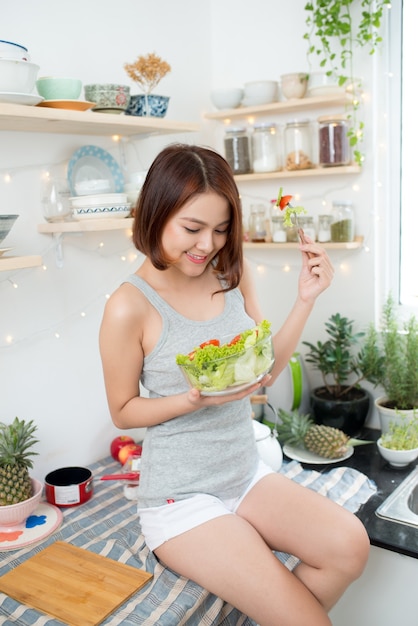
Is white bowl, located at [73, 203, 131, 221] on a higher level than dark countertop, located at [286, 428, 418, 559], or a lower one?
higher

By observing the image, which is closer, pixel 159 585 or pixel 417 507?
pixel 159 585

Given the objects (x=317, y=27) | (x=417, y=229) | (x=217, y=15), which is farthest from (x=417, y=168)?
(x=217, y=15)

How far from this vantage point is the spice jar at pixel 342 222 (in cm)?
219

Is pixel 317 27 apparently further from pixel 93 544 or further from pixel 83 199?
pixel 93 544

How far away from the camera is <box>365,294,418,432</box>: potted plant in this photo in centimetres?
214

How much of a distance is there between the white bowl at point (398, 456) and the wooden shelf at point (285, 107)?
1076 millimetres

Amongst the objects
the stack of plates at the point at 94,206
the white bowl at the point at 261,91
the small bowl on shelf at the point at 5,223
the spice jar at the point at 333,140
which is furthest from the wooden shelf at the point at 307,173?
the small bowl on shelf at the point at 5,223

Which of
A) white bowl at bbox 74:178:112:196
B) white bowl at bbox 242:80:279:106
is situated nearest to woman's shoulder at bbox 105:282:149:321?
white bowl at bbox 74:178:112:196

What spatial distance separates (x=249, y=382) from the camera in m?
1.41

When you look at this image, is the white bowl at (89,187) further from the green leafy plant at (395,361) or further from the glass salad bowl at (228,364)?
the green leafy plant at (395,361)

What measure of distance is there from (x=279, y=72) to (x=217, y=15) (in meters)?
0.34

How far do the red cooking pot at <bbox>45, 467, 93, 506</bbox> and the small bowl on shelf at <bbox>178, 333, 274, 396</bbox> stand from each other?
64cm

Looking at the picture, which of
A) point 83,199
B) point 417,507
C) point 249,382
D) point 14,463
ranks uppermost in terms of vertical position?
point 83,199

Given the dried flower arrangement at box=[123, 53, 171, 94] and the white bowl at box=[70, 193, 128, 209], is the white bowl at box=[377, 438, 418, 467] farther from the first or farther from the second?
the dried flower arrangement at box=[123, 53, 171, 94]
